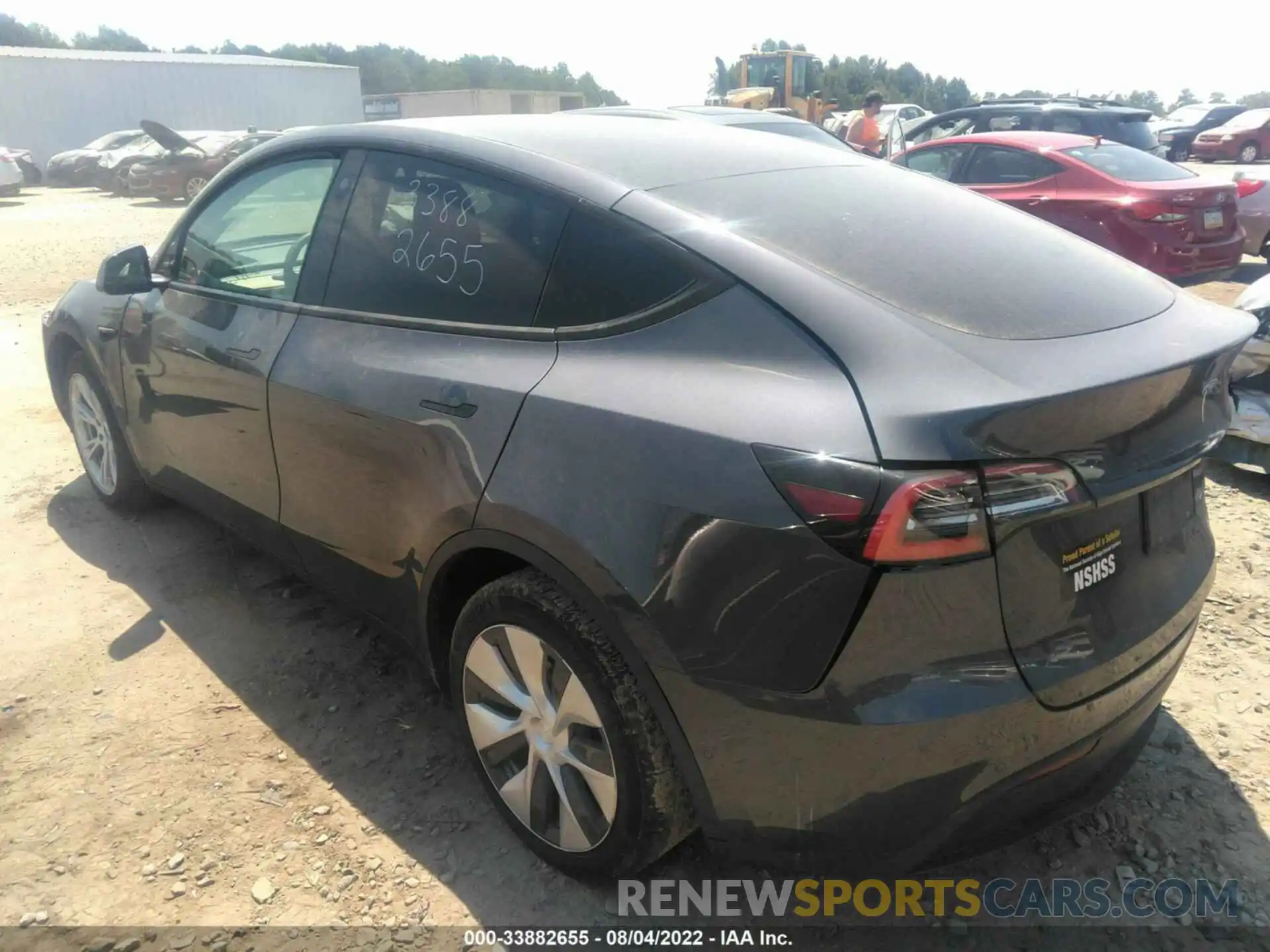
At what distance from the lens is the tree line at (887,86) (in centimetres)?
2770

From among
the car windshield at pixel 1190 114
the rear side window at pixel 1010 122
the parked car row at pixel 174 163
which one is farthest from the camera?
the car windshield at pixel 1190 114

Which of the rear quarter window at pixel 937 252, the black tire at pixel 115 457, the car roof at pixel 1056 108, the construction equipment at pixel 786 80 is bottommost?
the black tire at pixel 115 457

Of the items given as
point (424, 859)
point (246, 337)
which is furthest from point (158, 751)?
point (246, 337)

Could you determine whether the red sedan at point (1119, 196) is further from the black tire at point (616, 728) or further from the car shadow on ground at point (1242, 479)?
the black tire at point (616, 728)

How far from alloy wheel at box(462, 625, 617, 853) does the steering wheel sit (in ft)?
4.41

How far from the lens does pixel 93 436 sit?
14.2 ft

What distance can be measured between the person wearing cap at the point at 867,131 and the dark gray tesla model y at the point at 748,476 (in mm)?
9492

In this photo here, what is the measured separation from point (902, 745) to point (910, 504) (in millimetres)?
442

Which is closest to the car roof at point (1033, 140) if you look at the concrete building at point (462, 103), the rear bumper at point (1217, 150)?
the rear bumper at point (1217, 150)

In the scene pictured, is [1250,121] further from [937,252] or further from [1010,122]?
[937,252]

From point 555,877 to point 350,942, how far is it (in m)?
0.50

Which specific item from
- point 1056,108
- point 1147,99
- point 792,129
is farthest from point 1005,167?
point 1147,99

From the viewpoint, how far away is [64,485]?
476cm

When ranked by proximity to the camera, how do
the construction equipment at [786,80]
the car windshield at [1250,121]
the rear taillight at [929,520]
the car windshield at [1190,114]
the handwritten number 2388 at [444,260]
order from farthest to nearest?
the car windshield at [1190,114], the construction equipment at [786,80], the car windshield at [1250,121], the handwritten number 2388 at [444,260], the rear taillight at [929,520]
